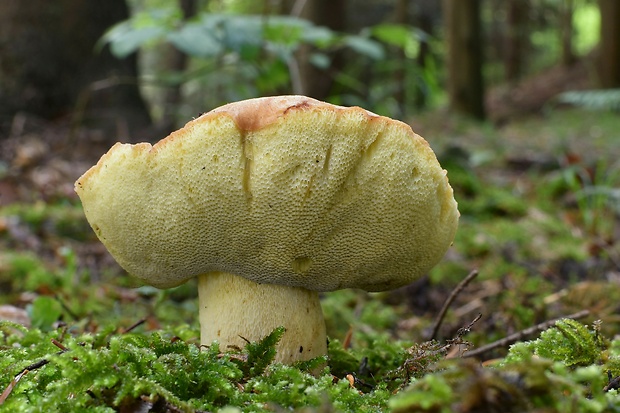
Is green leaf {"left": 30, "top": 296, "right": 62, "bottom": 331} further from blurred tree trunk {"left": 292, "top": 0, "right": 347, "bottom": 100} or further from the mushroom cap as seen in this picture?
Result: blurred tree trunk {"left": 292, "top": 0, "right": 347, "bottom": 100}

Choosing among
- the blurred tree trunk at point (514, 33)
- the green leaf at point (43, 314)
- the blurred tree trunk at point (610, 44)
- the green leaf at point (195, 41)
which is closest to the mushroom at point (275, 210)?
the green leaf at point (43, 314)

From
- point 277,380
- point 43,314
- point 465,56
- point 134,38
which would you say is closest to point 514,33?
point 465,56

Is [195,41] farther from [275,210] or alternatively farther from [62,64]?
[62,64]

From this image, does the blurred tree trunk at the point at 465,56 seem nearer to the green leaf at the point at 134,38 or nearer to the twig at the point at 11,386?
the green leaf at the point at 134,38

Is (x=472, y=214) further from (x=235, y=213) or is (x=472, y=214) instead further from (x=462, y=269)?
(x=235, y=213)

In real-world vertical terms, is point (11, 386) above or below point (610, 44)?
above

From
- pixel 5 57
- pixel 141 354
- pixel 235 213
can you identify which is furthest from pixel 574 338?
pixel 5 57

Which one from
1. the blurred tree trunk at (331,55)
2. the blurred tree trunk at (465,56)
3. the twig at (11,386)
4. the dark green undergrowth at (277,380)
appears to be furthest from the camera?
the blurred tree trunk at (465,56)
